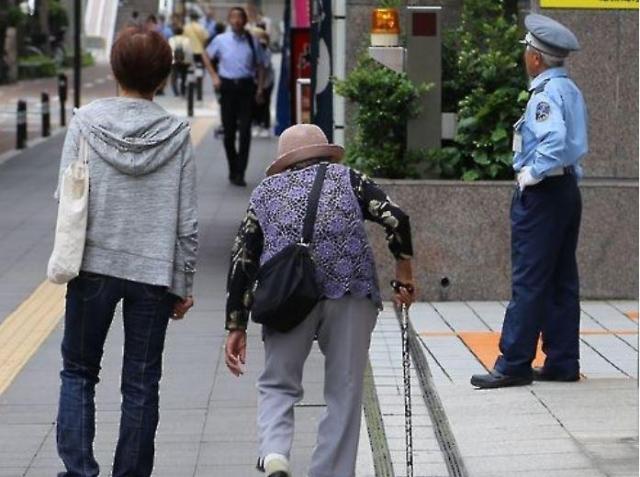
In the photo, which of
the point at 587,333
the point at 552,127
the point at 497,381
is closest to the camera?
the point at 552,127

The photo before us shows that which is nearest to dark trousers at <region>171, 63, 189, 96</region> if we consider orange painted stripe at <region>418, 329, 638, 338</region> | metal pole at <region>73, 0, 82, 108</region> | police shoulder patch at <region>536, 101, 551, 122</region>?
metal pole at <region>73, 0, 82, 108</region>

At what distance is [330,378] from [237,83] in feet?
38.9

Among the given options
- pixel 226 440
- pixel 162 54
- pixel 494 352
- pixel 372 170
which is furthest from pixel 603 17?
pixel 162 54

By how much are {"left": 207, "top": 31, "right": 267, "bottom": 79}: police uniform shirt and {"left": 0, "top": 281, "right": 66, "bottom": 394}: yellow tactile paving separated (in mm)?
6421

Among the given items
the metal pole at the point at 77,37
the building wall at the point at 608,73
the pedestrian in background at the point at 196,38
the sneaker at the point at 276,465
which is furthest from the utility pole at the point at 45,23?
the sneaker at the point at 276,465

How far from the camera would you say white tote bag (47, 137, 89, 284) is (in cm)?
589

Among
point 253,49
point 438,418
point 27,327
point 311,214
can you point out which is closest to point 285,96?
point 253,49

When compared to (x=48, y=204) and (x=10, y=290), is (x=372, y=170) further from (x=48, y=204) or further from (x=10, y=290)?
(x=48, y=204)

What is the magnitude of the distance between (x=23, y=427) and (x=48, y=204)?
930 centimetres

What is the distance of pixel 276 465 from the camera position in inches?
231

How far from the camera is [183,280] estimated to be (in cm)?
610

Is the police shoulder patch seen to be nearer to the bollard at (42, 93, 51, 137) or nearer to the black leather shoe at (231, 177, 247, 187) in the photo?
the black leather shoe at (231, 177, 247, 187)

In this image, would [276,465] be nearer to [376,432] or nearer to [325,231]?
[325,231]

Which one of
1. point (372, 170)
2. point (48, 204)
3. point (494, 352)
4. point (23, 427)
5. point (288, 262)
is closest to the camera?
point (288, 262)
